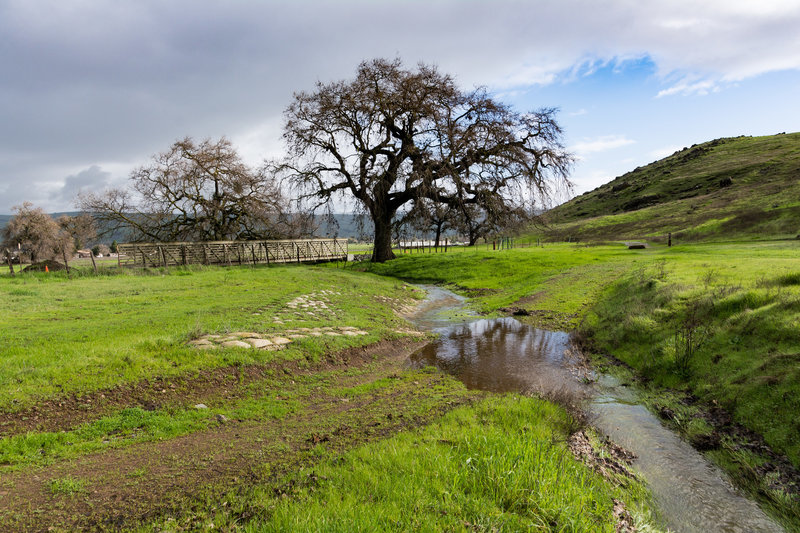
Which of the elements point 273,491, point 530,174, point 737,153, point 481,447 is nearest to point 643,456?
point 481,447

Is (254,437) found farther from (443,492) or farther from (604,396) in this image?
(604,396)

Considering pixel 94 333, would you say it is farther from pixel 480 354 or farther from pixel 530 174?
pixel 530 174

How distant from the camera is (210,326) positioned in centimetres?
1024

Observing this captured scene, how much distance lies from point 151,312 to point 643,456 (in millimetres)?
12860

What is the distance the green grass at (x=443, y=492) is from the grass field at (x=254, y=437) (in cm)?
2

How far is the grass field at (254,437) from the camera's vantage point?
383 centimetres

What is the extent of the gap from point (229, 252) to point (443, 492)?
3482 centimetres

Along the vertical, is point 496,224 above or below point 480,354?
above

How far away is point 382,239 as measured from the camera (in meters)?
36.8

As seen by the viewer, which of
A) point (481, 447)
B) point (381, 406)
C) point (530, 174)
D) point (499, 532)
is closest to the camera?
point (499, 532)

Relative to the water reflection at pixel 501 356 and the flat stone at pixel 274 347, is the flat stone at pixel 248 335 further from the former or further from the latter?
the water reflection at pixel 501 356

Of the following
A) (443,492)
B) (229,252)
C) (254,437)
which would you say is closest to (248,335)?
(254,437)

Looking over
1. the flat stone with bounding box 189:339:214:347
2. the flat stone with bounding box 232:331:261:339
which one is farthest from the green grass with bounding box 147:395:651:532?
the flat stone with bounding box 232:331:261:339

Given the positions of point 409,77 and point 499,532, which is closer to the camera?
point 499,532
